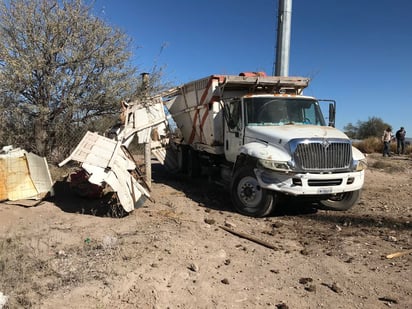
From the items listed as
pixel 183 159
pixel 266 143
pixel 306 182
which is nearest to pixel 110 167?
pixel 266 143

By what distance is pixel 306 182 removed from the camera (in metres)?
7.18

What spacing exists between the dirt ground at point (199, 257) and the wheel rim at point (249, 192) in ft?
1.17

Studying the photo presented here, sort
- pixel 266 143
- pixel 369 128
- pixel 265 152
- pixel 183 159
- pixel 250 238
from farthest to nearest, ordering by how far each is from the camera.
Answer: pixel 369 128 → pixel 183 159 → pixel 266 143 → pixel 265 152 → pixel 250 238

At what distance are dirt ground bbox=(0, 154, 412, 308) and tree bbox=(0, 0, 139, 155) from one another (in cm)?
237

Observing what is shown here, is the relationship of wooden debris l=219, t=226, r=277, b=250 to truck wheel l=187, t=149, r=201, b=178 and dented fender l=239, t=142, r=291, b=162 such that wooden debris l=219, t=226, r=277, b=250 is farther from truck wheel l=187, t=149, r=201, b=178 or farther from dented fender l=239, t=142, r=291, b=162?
truck wheel l=187, t=149, r=201, b=178

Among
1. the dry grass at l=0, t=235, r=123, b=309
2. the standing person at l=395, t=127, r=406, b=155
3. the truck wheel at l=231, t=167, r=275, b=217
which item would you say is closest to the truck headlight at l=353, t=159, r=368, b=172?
the truck wheel at l=231, t=167, r=275, b=217

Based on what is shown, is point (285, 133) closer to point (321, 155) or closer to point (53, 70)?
Result: point (321, 155)

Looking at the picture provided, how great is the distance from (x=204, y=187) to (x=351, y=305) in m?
7.09

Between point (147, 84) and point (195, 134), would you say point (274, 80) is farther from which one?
point (147, 84)

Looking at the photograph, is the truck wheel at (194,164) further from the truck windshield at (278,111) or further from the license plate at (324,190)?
the license plate at (324,190)

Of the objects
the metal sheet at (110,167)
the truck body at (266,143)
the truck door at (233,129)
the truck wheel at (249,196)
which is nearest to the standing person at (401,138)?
the truck body at (266,143)

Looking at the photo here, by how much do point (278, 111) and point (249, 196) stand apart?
6.93ft

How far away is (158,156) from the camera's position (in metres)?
11.8

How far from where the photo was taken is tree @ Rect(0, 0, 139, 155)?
9.21m
